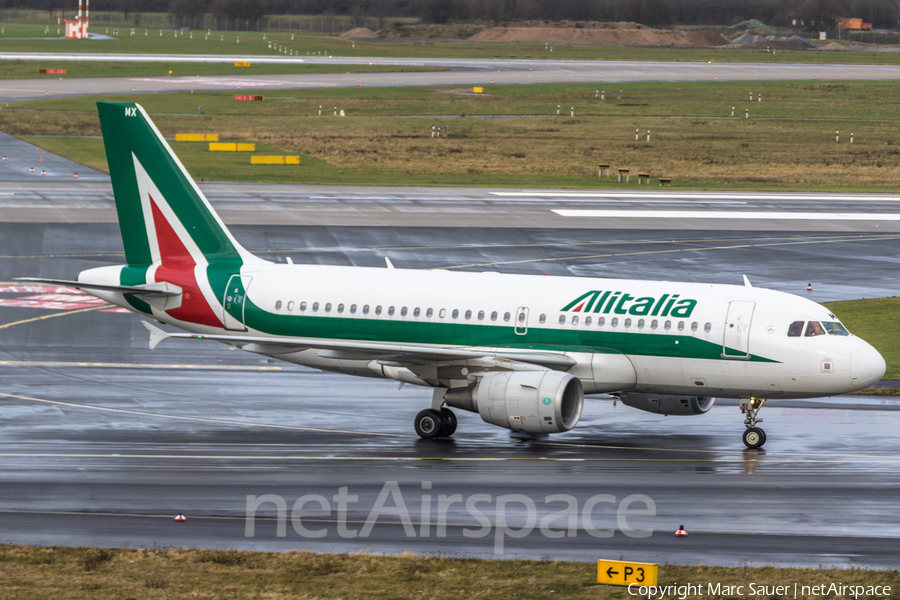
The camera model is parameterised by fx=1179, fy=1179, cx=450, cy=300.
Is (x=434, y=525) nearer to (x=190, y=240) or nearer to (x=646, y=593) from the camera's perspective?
(x=646, y=593)

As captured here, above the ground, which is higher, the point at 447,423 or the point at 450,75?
the point at 450,75

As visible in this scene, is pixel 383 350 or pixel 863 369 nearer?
pixel 863 369

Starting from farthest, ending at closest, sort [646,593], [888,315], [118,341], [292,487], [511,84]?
[511,84] < [888,315] < [118,341] < [292,487] < [646,593]

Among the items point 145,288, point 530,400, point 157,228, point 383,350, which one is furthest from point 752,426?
point 157,228

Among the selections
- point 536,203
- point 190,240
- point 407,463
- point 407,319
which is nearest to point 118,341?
point 190,240

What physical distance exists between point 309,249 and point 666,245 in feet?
61.3

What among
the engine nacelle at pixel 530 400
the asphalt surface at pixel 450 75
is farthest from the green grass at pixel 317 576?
the asphalt surface at pixel 450 75

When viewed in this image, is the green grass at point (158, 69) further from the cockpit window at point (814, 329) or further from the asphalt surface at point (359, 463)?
the cockpit window at point (814, 329)

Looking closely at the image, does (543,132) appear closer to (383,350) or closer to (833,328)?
(833,328)

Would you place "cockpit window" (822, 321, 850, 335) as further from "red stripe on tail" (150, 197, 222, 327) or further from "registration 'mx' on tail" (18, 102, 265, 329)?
"red stripe on tail" (150, 197, 222, 327)

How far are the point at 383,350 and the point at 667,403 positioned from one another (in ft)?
25.9

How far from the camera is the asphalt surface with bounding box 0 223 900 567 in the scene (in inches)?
881

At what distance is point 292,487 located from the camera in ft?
85.1

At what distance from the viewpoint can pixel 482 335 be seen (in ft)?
103
